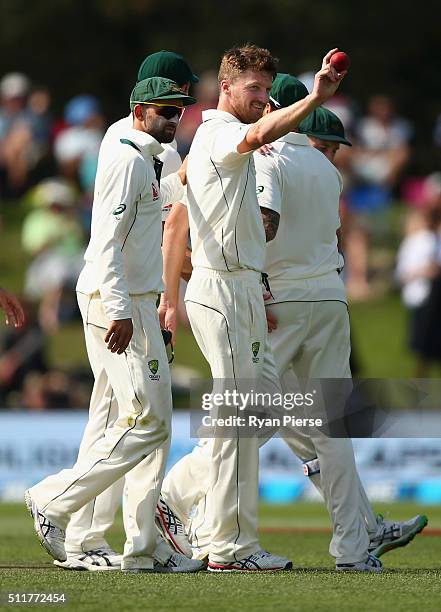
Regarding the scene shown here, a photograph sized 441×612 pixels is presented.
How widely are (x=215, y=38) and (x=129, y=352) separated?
1890 centimetres

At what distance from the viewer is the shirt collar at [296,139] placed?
830 cm

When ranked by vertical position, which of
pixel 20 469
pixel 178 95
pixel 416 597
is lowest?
pixel 20 469

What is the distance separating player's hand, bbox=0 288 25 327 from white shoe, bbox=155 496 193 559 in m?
1.32

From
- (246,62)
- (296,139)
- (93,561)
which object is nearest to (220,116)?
(246,62)

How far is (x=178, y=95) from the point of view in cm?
774

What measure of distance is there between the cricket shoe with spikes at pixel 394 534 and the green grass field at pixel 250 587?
137 millimetres

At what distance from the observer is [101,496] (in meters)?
8.17

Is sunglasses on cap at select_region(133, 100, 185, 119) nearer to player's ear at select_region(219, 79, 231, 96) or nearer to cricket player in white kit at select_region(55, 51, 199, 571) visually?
cricket player in white kit at select_region(55, 51, 199, 571)

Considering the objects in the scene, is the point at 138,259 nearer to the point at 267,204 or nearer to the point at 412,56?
the point at 267,204

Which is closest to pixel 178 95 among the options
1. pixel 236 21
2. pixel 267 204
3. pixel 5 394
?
pixel 267 204

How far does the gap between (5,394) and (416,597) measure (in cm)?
978

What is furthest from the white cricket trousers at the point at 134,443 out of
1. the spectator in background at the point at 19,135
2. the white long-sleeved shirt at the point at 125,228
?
the spectator in background at the point at 19,135

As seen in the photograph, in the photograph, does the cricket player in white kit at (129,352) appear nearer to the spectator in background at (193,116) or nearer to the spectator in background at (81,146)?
the spectator in background at (193,116)

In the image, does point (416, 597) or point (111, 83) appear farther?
point (111, 83)
